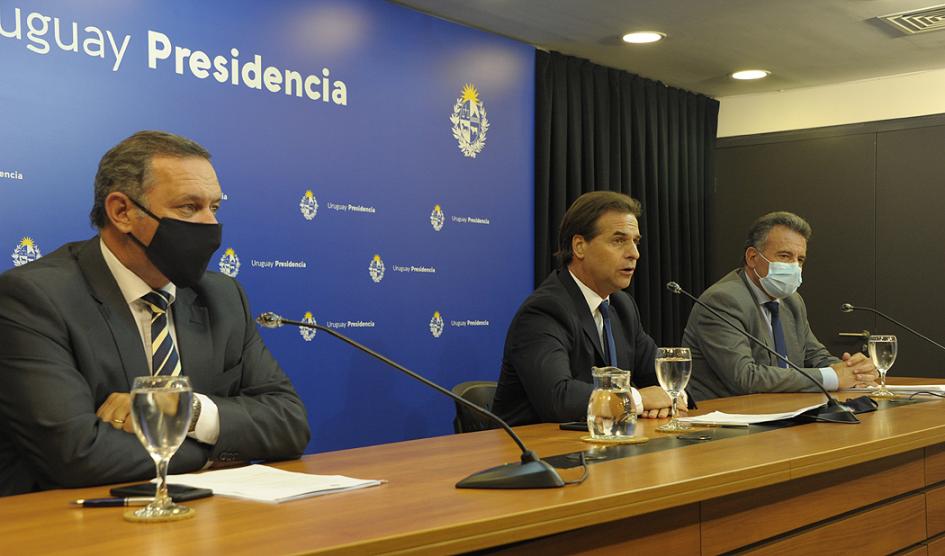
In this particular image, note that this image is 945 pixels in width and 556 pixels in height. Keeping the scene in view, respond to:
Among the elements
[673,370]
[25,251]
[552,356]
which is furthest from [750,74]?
[25,251]

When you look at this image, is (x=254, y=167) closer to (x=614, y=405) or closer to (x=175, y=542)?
(x=614, y=405)

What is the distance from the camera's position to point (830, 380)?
3770 millimetres

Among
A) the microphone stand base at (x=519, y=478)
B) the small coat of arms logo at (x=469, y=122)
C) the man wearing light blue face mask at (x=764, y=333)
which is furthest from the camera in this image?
the small coat of arms logo at (x=469, y=122)

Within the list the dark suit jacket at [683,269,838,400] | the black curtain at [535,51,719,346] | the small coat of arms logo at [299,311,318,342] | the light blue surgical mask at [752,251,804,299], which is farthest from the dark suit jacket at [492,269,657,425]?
the black curtain at [535,51,719,346]

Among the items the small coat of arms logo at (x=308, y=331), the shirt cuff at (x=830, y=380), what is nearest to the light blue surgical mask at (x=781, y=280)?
the shirt cuff at (x=830, y=380)

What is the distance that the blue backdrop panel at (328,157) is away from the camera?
369 centimetres

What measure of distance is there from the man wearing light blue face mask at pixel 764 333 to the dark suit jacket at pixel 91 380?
216cm

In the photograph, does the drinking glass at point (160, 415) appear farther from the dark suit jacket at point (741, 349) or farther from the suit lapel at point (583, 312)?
the dark suit jacket at point (741, 349)

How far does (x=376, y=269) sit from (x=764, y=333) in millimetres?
1904

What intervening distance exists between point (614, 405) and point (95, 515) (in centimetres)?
124

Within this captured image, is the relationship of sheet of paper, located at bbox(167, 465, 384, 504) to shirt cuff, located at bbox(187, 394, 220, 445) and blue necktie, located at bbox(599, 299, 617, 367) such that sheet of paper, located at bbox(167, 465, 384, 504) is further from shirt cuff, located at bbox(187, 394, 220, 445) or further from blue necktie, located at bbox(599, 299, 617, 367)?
blue necktie, located at bbox(599, 299, 617, 367)

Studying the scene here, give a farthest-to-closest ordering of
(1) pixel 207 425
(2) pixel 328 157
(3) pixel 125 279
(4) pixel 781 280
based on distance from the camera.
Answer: (2) pixel 328 157
(4) pixel 781 280
(3) pixel 125 279
(1) pixel 207 425

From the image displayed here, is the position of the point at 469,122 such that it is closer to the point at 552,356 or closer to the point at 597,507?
the point at 552,356

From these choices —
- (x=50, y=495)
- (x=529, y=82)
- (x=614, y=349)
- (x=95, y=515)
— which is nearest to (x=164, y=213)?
(x=50, y=495)
